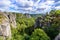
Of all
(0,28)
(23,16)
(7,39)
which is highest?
(0,28)

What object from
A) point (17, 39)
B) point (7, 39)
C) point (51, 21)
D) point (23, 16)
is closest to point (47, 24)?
point (51, 21)

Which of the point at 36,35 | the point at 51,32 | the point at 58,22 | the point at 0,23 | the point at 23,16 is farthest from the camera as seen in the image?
the point at 23,16

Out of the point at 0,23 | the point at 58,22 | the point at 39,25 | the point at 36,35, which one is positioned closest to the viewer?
the point at 36,35

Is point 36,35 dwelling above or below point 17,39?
above

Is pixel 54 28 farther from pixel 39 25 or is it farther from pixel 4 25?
pixel 4 25

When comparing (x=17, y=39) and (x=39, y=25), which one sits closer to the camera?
(x=17, y=39)

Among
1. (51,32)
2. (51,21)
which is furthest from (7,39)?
(51,21)

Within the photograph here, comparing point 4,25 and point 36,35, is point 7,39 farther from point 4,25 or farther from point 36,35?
point 36,35

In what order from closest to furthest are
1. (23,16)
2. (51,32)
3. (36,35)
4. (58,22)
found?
(36,35) < (51,32) < (58,22) < (23,16)

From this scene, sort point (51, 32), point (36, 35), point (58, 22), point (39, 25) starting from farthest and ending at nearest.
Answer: point (39, 25) → point (58, 22) → point (51, 32) → point (36, 35)
